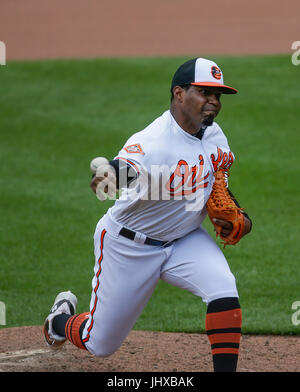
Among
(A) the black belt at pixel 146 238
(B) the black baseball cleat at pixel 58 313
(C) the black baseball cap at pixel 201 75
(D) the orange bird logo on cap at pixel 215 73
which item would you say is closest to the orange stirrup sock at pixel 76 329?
(B) the black baseball cleat at pixel 58 313

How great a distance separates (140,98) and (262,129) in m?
2.71

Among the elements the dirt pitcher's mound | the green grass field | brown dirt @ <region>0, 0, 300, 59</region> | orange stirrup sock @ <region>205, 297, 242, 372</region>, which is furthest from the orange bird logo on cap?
brown dirt @ <region>0, 0, 300, 59</region>

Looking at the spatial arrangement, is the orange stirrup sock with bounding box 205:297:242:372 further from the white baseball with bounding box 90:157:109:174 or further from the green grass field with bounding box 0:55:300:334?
the green grass field with bounding box 0:55:300:334

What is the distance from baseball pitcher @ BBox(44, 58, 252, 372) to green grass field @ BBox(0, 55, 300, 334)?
1.65m

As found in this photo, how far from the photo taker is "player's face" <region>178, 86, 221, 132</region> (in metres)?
4.28

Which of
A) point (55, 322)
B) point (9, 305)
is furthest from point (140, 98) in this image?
point (55, 322)

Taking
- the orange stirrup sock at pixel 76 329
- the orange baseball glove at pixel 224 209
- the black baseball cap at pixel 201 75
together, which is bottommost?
the orange stirrup sock at pixel 76 329

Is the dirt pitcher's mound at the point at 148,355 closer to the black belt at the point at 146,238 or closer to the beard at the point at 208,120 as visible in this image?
the black belt at the point at 146,238

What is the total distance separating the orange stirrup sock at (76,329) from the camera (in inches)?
187

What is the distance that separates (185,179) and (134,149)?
377mm

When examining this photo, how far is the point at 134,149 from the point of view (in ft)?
13.5

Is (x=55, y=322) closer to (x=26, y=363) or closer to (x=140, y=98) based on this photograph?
(x=26, y=363)

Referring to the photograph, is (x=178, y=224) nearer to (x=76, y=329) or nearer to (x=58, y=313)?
(x=76, y=329)

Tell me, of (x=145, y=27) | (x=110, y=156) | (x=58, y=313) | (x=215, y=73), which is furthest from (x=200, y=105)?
(x=145, y=27)
